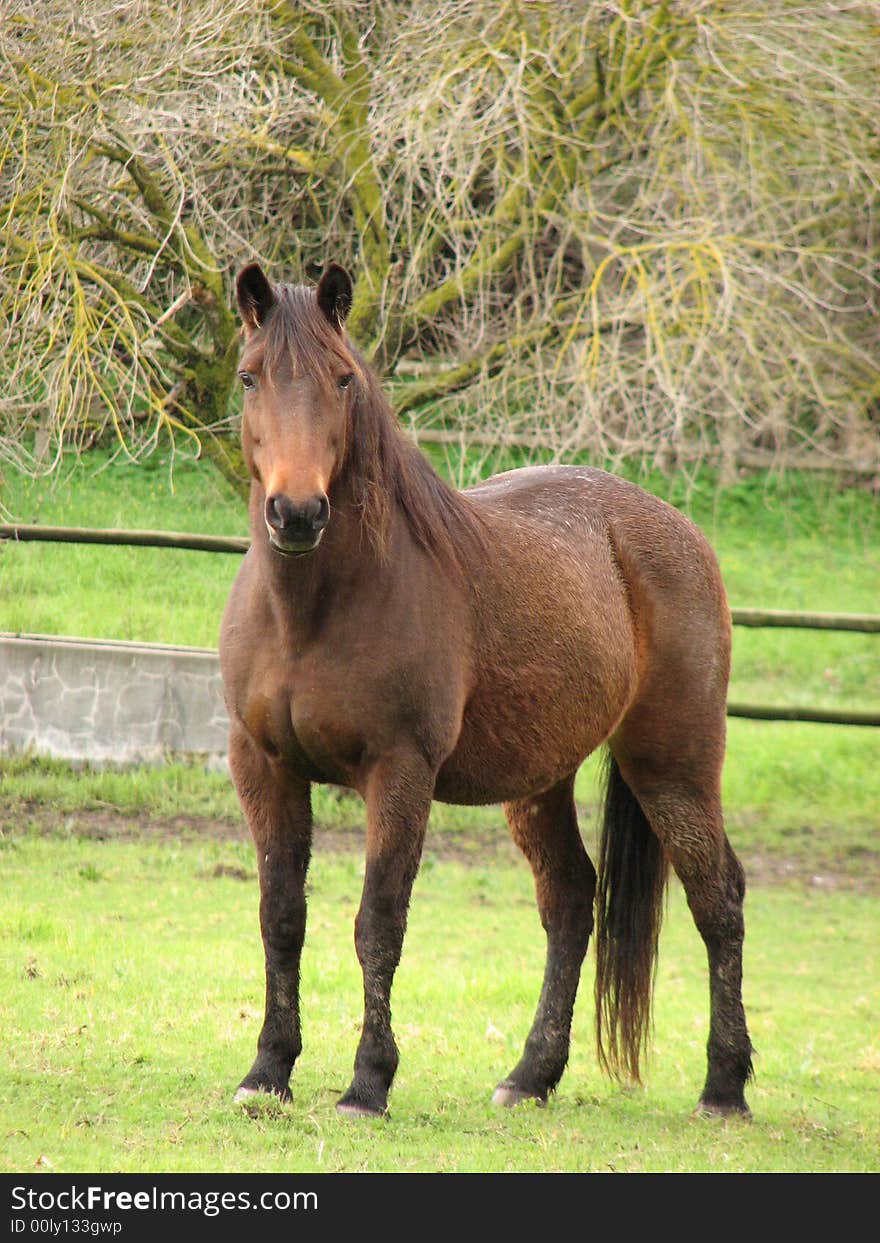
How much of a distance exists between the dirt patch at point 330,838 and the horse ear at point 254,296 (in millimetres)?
5556

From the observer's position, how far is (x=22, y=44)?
27.8 feet

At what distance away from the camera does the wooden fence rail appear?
9641mm

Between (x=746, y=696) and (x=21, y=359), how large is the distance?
640cm

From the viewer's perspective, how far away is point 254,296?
152 inches

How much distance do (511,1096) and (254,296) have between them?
2.68m

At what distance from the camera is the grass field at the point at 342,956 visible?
13.6 feet

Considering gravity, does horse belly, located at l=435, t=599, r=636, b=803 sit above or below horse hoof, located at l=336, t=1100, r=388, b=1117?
above

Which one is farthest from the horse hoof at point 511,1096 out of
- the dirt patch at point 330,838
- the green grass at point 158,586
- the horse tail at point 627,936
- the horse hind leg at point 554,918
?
the green grass at point 158,586

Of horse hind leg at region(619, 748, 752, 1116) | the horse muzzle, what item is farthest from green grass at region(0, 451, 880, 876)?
the horse muzzle

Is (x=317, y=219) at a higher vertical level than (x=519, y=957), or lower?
higher

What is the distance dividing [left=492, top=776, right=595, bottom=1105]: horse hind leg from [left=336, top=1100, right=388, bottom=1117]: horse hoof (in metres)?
0.81

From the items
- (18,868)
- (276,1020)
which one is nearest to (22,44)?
(18,868)

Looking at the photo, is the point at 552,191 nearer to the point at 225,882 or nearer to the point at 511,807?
the point at 225,882

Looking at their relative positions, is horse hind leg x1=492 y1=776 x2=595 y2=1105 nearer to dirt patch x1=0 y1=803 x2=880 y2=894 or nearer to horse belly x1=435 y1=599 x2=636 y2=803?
horse belly x1=435 y1=599 x2=636 y2=803
